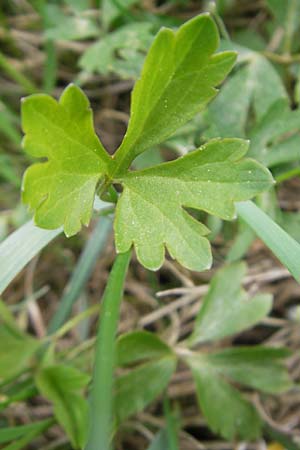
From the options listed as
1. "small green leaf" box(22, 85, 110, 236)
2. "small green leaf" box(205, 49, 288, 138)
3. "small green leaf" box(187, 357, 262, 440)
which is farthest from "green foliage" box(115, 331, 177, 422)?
"small green leaf" box(205, 49, 288, 138)

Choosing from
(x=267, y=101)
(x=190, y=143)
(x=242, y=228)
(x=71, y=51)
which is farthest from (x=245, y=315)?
(x=71, y=51)

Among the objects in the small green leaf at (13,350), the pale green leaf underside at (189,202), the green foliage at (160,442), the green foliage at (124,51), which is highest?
the green foliage at (124,51)

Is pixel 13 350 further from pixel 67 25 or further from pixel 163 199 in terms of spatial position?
pixel 67 25

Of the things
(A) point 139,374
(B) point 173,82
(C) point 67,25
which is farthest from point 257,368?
(C) point 67,25

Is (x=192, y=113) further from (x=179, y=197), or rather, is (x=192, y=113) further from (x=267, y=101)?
(x=267, y=101)

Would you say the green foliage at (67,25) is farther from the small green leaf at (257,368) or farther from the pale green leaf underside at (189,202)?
the small green leaf at (257,368)

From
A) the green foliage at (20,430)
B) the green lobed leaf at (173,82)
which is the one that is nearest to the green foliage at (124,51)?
the green lobed leaf at (173,82)
